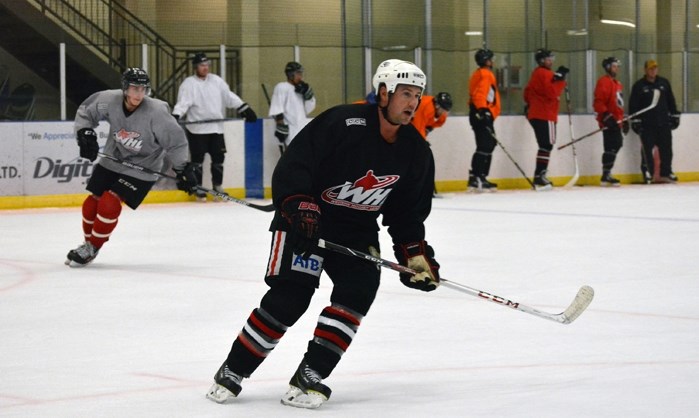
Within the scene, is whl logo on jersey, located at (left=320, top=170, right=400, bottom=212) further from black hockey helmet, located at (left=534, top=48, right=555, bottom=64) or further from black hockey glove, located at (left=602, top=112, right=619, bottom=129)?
black hockey glove, located at (left=602, top=112, right=619, bottom=129)

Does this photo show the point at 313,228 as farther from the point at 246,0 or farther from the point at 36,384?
the point at 246,0

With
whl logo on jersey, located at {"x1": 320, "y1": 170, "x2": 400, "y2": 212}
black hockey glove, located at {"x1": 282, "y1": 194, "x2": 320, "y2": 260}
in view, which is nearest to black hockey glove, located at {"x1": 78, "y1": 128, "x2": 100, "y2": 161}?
whl logo on jersey, located at {"x1": 320, "y1": 170, "x2": 400, "y2": 212}

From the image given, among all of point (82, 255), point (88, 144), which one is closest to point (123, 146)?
point (88, 144)

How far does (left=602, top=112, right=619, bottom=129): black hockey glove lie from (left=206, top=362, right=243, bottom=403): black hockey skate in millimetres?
11756

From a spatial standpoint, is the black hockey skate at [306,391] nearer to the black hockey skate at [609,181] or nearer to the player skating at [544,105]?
the player skating at [544,105]

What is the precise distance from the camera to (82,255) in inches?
285

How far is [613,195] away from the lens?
13297mm

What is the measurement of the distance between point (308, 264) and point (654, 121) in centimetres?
1213

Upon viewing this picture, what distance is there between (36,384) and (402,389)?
109 cm

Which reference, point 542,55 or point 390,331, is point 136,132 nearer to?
point 390,331

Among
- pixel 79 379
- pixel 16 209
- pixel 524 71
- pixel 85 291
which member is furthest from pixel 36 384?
pixel 524 71

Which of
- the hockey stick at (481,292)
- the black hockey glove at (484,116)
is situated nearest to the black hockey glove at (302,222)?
the hockey stick at (481,292)

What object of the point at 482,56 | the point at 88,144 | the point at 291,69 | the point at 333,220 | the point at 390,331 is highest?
the point at 482,56

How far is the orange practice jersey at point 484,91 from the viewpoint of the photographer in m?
13.4
